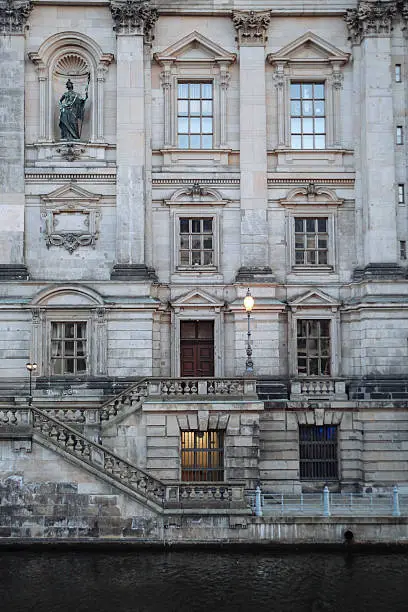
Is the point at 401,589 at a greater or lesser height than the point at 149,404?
lesser

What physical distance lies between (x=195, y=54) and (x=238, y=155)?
445 centimetres

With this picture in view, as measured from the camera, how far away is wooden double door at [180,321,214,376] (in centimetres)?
3347

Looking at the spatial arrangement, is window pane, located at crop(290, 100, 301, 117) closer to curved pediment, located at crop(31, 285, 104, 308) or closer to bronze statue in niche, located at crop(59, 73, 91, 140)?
bronze statue in niche, located at crop(59, 73, 91, 140)

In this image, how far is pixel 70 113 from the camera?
33375 millimetres

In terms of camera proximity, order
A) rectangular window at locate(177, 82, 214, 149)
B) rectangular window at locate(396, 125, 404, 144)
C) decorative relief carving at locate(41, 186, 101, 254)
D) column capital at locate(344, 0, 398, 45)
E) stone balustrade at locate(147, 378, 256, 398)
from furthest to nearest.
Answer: rectangular window at locate(177, 82, 214, 149) → rectangular window at locate(396, 125, 404, 144) → column capital at locate(344, 0, 398, 45) → decorative relief carving at locate(41, 186, 101, 254) → stone balustrade at locate(147, 378, 256, 398)

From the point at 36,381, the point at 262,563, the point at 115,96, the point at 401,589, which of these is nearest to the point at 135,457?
the point at 36,381

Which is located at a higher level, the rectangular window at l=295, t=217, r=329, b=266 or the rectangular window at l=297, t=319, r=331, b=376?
the rectangular window at l=295, t=217, r=329, b=266

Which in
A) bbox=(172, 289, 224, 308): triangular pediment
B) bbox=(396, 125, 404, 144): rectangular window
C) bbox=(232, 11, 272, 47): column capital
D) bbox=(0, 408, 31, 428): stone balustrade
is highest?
bbox=(232, 11, 272, 47): column capital

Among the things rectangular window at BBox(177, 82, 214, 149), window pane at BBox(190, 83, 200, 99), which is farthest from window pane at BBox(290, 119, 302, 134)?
window pane at BBox(190, 83, 200, 99)

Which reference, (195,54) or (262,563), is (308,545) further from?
(195,54)

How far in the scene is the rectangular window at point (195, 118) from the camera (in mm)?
34156

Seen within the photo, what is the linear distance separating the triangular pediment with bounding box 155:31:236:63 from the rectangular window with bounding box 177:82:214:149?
1089 millimetres

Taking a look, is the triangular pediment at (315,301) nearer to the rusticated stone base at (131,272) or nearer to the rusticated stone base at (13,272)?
the rusticated stone base at (131,272)

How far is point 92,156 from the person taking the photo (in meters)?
33.5
